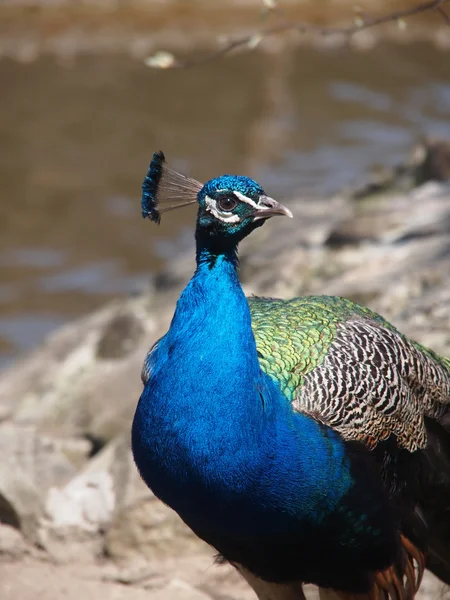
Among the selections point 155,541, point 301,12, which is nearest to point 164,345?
point 155,541

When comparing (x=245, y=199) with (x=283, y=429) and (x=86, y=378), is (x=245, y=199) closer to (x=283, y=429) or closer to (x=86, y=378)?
(x=283, y=429)

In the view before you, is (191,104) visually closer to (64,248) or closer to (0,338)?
(64,248)

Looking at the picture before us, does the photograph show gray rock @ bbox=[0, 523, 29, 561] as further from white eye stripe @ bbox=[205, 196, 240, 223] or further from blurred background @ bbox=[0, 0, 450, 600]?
white eye stripe @ bbox=[205, 196, 240, 223]

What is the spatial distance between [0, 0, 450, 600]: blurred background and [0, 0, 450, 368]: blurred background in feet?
0.09

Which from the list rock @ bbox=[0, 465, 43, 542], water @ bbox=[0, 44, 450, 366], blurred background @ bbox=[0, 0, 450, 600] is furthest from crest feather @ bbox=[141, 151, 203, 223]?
water @ bbox=[0, 44, 450, 366]

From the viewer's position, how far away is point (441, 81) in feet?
43.8

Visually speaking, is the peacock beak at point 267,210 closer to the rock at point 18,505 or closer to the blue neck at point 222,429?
the blue neck at point 222,429

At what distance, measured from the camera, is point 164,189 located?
3242 mm

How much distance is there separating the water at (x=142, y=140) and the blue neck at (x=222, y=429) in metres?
4.90

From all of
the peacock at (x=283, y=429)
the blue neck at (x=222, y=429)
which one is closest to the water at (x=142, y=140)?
the peacock at (x=283, y=429)

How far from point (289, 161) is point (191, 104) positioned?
5.53 feet

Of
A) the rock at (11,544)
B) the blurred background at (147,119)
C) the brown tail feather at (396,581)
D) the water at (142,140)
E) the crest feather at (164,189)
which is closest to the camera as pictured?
the crest feather at (164,189)

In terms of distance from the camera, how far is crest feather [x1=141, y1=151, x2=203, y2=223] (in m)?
3.21

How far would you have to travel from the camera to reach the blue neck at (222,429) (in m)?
3.04
